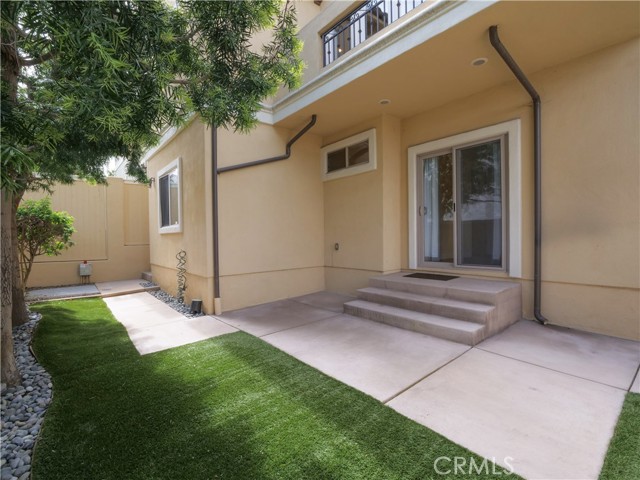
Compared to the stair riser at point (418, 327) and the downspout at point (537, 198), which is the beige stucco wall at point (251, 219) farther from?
the downspout at point (537, 198)

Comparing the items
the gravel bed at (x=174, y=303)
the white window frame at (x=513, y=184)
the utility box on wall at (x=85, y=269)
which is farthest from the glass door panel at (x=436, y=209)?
the utility box on wall at (x=85, y=269)

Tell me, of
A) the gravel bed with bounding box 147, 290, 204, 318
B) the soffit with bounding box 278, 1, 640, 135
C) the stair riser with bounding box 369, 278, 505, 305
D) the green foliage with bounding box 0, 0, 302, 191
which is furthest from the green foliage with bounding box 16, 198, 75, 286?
the stair riser with bounding box 369, 278, 505, 305

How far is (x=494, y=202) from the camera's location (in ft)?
14.8

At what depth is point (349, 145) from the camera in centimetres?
585

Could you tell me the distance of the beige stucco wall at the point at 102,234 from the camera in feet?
25.3

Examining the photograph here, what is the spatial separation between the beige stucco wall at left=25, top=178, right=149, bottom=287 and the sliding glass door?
7918 millimetres

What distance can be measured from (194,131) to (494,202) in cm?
498

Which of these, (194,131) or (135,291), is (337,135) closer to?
(194,131)

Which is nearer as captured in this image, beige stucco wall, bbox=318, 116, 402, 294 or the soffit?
the soffit

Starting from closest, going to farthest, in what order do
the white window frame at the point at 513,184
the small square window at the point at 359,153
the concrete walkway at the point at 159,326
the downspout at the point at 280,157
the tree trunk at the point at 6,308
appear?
1. the tree trunk at the point at 6,308
2. the concrete walkway at the point at 159,326
3. the white window frame at the point at 513,184
4. the downspout at the point at 280,157
5. the small square window at the point at 359,153

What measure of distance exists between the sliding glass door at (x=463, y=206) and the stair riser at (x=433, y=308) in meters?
1.25

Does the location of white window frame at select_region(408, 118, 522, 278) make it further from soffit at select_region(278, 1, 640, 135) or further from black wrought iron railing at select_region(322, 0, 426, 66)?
black wrought iron railing at select_region(322, 0, 426, 66)

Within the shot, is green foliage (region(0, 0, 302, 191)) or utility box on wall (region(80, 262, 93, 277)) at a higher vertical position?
green foliage (region(0, 0, 302, 191))

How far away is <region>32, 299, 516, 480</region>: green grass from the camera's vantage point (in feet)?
5.58
